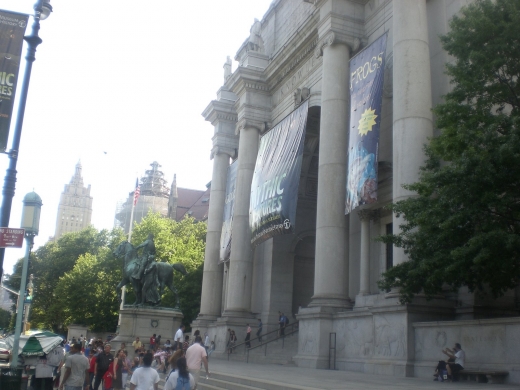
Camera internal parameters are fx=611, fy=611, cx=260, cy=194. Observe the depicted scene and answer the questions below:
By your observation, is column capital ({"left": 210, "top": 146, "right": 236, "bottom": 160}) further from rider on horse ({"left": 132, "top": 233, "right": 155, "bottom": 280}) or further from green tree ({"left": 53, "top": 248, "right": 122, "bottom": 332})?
green tree ({"left": 53, "top": 248, "right": 122, "bottom": 332})

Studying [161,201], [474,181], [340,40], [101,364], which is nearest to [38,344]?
[101,364]

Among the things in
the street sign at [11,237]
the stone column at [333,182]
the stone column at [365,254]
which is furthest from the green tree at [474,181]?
the street sign at [11,237]

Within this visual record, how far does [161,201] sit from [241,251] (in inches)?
3926

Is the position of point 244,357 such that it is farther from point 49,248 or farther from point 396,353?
point 49,248

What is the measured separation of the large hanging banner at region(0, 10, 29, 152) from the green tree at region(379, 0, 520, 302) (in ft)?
32.8

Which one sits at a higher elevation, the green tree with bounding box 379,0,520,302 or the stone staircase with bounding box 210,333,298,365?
the green tree with bounding box 379,0,520,302

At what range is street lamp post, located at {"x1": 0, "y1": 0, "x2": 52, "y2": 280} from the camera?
11.4 metres

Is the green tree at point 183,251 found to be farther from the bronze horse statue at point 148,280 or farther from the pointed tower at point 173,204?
the pointed tower at point 173,204

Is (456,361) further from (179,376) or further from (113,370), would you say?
(179,376)

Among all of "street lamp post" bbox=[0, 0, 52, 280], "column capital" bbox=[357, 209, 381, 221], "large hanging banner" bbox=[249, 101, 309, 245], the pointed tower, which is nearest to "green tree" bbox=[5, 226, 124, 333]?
the pointed tower

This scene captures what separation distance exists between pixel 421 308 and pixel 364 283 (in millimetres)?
8299

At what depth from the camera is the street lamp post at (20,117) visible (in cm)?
1136

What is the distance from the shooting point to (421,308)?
1848cm

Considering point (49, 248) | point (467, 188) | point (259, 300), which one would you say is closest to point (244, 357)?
point (259, 300)
